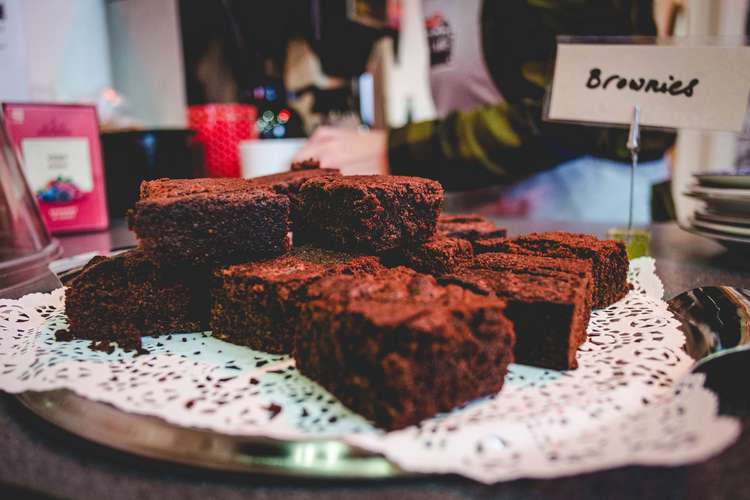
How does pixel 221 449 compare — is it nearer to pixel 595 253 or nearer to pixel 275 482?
pixel 275 482

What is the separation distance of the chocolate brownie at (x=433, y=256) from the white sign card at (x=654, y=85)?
760 mm

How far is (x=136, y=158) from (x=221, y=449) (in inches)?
83.9

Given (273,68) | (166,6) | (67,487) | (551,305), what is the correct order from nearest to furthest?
(67,487)
(551,305)
(166,6)
(273,68)

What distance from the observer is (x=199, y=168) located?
3203 mm

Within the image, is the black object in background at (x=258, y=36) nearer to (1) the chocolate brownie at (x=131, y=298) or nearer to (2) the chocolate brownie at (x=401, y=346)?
(1) the chocolate brownie at (x=131, y=298)

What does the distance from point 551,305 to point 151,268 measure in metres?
0.85

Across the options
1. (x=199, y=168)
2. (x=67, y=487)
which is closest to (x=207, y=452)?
(x=67, y=487)

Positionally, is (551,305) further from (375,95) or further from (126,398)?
(375,95)

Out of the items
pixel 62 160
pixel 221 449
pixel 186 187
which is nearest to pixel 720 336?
pixel 221 449

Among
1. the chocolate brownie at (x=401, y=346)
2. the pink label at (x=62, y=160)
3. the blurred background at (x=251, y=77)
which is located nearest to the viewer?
the chocolate brownie at (x=401, y=346)

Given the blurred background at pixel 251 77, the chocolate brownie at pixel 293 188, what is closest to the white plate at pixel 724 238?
the blurred background at pixel 251 77

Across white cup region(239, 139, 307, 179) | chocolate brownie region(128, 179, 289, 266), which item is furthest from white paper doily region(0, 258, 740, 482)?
white cup region(239, 139, 307, 179)

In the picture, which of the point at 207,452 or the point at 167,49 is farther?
the point at 167,49

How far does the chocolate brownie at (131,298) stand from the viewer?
1.20 m
